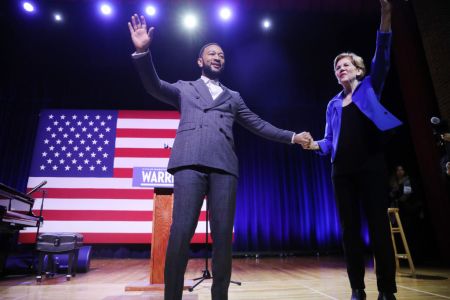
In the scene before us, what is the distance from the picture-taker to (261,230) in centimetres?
648

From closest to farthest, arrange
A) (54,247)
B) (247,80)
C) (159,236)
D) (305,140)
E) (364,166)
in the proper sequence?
(364,166) < (305,140) < (159,236) < (54,247) < (247,80)

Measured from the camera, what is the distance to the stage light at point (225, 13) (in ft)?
16.3

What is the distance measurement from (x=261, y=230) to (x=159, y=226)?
4.21 m

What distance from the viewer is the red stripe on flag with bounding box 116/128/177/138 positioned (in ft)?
19.3

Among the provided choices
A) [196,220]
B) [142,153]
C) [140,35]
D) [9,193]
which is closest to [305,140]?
[196,220]

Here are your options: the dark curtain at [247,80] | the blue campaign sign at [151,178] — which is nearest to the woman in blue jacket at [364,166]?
the blue campaign sign at [151,178]

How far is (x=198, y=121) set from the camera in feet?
4.08

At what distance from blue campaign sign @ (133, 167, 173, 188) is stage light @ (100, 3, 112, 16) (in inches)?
140

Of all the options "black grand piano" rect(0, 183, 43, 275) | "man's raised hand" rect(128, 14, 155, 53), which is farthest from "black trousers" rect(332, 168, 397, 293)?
"black grand piano" rect(0, 183, 43, 275)

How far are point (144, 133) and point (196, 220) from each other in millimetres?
4997

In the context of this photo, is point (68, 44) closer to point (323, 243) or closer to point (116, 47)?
point (116, 47)

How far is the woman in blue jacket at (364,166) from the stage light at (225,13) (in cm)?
380

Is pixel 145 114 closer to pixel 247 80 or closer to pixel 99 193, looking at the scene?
pixel 99 193

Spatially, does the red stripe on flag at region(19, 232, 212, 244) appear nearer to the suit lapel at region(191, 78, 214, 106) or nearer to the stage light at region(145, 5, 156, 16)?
the stage light at region(145, 5, 156, 16)
